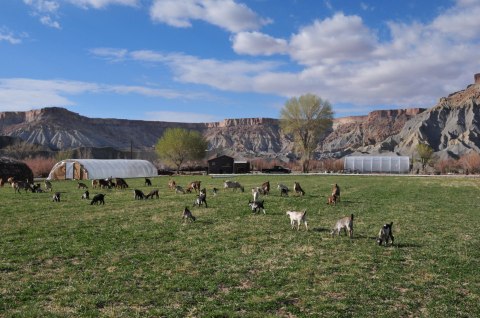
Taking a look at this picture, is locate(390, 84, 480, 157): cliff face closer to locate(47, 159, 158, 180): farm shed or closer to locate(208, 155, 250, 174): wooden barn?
locate(208, 155, 250, 174): wooden barn

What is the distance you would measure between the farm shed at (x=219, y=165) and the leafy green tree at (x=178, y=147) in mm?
9202

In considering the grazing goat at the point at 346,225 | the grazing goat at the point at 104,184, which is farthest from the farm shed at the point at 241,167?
the grazing goat at the point at 346,225

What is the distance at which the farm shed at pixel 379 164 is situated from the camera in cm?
11134

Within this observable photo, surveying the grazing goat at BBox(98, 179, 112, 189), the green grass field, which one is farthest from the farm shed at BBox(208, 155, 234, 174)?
the green grass field

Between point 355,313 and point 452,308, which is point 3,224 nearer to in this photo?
point 355,313

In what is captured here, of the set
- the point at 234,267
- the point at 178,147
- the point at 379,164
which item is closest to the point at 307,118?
the point at 379,164

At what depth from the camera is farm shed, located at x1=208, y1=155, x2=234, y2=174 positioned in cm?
10012

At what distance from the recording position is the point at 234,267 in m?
12.5

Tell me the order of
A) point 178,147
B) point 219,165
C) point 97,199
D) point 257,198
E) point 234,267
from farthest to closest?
1. point 178,147
2. point 219,165
3. point 97,199
4. point 257,198
5. point 234,267

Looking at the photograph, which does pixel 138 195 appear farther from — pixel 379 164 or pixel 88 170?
pixel 379 164

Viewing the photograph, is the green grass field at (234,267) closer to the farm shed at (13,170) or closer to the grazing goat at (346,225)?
the grazing goat at (346,225)

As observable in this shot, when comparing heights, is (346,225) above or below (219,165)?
below

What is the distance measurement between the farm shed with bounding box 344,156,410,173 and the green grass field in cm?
9336

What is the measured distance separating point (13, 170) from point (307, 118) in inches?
3122
